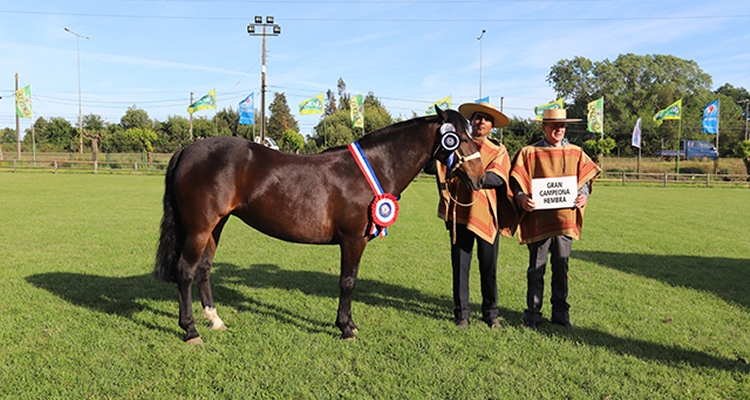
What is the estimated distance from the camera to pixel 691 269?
702cm

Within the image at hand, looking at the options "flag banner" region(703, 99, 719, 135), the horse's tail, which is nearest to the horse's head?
the horse's tail

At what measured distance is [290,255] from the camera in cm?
782

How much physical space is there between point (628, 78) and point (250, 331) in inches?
2742

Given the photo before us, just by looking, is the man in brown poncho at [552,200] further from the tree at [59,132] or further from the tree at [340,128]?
the tree at [59,132]

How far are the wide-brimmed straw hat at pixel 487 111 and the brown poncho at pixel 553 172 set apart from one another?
0.35 meters

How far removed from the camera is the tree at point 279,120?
69500 mm

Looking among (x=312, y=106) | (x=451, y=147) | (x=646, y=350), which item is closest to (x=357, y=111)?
(x=312, y=106)

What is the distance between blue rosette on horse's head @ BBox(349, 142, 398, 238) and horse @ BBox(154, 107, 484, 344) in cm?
3

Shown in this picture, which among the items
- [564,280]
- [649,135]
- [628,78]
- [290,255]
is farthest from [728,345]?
[628,78]

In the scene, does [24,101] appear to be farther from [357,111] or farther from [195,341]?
[195,341]

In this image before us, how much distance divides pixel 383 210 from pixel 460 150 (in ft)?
2.83

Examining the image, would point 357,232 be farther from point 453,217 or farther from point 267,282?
point 267,282

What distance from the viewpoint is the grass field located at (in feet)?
10.9

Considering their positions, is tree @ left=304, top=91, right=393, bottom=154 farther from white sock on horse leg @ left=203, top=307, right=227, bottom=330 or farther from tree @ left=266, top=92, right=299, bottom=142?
white sock on horse leg @ left=203, top=307, right=227, bottom=330
